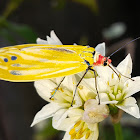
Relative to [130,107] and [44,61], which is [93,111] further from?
[44,61]

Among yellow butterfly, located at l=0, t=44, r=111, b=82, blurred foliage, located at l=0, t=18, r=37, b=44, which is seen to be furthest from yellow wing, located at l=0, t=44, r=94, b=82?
blurred foliage, located at l=0, t=18, r=37, b=44

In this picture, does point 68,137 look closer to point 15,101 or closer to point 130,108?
point 130,108

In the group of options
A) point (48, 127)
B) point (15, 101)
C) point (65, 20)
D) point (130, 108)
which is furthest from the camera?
point (65, 20)

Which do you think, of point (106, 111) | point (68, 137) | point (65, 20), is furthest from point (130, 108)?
point (65, 20)

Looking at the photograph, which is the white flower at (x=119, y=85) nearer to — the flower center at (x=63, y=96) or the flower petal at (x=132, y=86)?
the flower petal at (x=132, y=86)

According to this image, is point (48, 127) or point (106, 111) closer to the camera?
point (106, 111)

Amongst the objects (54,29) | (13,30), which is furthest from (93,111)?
(54,29)

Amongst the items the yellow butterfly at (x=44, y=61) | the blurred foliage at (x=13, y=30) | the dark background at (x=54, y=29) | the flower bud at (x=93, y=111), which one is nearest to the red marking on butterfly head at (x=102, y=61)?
the yellow butterfly at (x=44, y=61)
